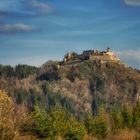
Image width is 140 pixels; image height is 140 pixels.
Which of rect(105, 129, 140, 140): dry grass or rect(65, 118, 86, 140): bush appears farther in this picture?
rect(105, 129, 140, 140): dry grass

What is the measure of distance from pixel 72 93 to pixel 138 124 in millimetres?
159988

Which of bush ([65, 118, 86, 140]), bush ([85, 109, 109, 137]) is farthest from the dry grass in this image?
bush ([65, 118, 86, 140])

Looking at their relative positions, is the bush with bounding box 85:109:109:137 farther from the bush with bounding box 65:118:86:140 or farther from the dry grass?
the bush with bounding box 65:118:86:140

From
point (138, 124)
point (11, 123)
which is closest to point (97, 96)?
point (138, 124)

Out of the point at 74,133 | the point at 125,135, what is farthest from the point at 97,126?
the point at 74,133

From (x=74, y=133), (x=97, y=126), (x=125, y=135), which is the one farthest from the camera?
(x=97, y=126)

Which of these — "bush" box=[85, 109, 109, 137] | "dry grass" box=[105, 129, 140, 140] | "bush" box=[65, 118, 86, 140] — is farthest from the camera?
"bush" box=[85, 109, 109, 137]

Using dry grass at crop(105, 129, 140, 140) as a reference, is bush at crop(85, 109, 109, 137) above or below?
above

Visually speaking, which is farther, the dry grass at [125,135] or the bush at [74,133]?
the dry grass at [125,135]

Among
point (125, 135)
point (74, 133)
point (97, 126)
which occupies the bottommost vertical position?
point (125, 135)

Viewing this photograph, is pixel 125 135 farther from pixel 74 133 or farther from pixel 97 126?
pixel 74 133

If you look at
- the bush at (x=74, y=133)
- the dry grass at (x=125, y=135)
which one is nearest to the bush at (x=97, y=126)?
the dry grass at (x=125, y=135)

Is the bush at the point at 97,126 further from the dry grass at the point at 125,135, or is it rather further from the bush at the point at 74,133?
the bush at the point at 74,133

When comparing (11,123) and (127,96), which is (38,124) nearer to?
(11,123)
